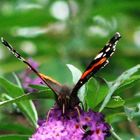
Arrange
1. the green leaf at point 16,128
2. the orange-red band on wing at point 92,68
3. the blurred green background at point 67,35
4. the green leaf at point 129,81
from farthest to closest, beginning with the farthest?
the blurred green background at point 67,35
the green leaf at point 16,128
the green leaf at point 129,81
the orange-red band on wing at point 92,68

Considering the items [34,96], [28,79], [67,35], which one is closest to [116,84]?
[34,96]

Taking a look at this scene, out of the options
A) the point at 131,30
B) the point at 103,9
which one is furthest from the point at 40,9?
the point at 131,30

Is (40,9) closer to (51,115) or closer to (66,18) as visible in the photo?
(66,18)

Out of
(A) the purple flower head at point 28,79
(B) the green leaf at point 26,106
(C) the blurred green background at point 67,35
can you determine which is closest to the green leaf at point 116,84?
(B) the green leaf at point 26,106

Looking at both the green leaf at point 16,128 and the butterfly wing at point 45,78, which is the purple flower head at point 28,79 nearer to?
the green leaf at point 16,128

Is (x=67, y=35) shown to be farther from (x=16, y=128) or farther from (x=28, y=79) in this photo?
(x=16, y=128)
